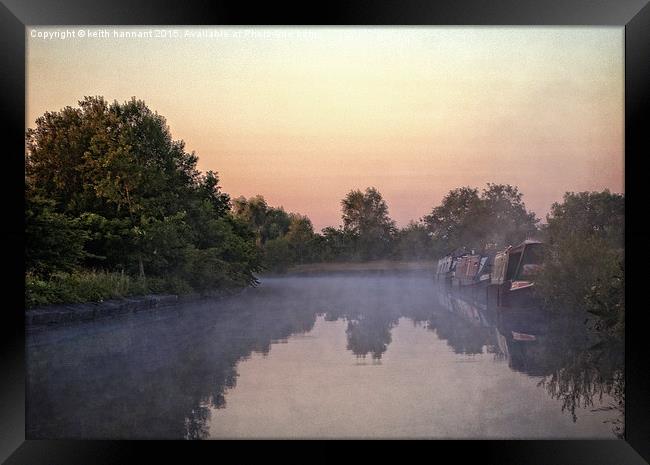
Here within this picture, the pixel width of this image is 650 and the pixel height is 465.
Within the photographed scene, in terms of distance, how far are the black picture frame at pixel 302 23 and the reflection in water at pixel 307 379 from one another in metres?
0.22

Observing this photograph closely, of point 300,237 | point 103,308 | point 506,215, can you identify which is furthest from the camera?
point 103,308

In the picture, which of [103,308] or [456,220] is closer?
[456,220]

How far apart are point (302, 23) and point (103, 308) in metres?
4.47

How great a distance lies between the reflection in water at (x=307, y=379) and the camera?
425 centimetres

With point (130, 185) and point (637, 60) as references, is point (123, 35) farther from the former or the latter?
point (637, 60)

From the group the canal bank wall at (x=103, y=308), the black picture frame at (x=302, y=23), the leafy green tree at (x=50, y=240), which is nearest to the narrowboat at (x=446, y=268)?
the canal bank wall at (x=103, y=308)

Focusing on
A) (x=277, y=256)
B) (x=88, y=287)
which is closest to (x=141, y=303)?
(x=88, y=287)

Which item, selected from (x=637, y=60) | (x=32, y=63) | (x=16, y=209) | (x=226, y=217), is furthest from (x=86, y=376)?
(x=637, y=60)

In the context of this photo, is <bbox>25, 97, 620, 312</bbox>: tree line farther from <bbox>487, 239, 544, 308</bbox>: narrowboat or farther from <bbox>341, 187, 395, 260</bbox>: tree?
<bbox>487, 239, 544, 308</bbox>: narrowboat

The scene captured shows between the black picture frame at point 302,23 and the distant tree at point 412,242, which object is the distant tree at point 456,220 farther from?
the black picture frame at point 302,23

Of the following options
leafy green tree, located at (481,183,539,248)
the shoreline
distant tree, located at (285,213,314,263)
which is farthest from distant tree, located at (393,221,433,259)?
distant tree, located at (285,213,314,263)

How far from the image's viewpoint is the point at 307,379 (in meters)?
4.99

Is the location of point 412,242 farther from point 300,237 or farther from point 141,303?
point 141,303

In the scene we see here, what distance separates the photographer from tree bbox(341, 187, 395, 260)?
23.9 ft
